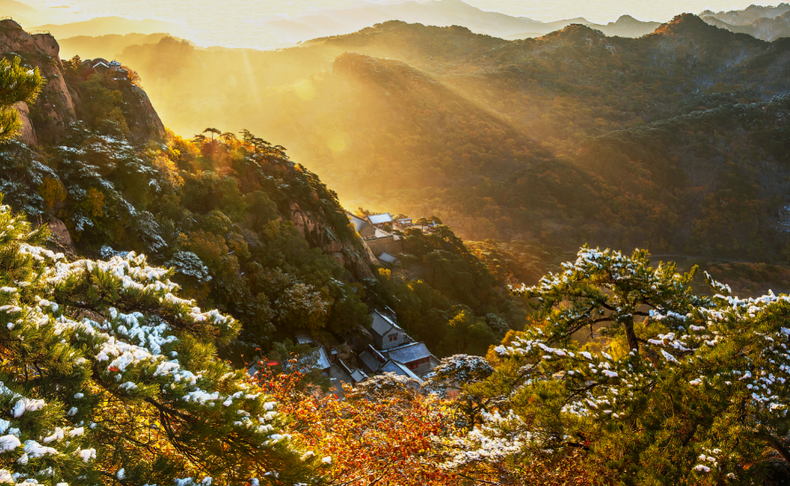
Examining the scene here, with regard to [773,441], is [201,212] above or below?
below

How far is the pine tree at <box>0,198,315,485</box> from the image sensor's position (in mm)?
3918

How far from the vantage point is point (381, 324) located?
28.6 meters

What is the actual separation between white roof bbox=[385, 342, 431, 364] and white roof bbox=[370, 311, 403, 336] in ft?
4.45

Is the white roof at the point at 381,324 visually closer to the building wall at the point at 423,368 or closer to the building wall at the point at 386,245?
the building wall at the point at 423,368

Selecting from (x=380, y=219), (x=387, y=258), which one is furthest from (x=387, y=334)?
(x=380, y=219)

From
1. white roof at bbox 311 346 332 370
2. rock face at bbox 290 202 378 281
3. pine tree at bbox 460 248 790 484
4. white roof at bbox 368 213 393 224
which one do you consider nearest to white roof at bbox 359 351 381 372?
white roof at bbox 311 346 332 370

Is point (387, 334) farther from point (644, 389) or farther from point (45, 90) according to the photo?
point (644, 389)

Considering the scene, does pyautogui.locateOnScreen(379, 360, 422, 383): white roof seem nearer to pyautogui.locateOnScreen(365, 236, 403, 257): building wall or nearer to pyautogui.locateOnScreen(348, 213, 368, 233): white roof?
pyautogui.locateOnScreen(365, 236, 403, 257): building wall

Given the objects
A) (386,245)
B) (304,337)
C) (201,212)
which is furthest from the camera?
(386,245)

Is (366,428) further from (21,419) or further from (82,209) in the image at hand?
(82,209)

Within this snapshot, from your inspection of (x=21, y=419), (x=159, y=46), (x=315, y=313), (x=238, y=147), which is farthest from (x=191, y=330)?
(x=159, y=46)

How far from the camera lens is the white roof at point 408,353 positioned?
26634 mm

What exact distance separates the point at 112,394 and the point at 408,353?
23.3m

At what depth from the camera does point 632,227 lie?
9031 centimetres
